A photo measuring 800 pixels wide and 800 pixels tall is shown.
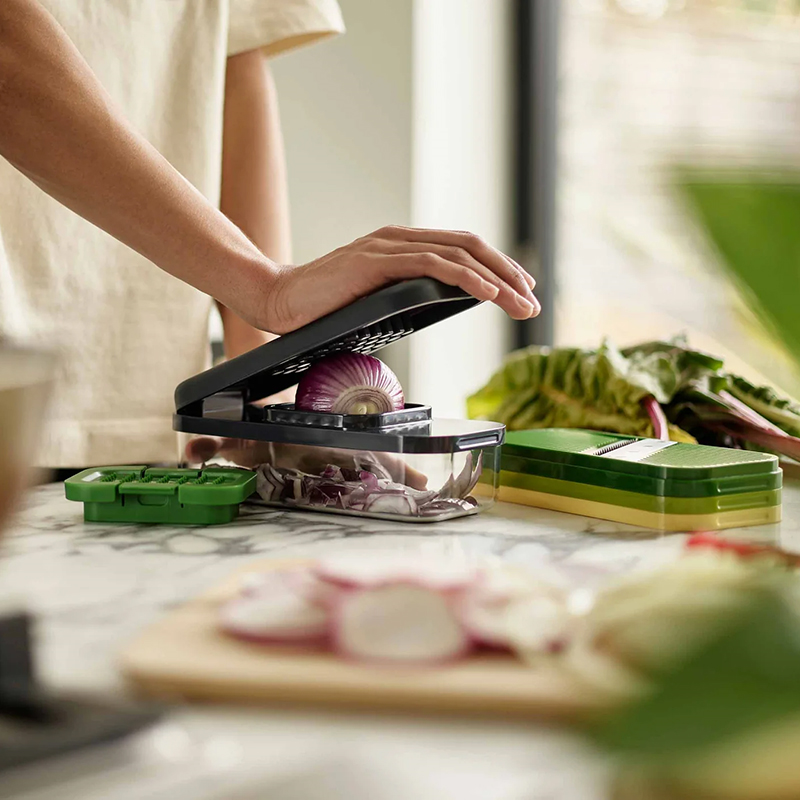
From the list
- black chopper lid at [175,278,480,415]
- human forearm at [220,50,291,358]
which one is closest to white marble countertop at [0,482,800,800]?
black chopper lid at [175,278,480,415]

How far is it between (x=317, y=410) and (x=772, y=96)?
0.64 meters

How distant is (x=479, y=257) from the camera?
81 cm

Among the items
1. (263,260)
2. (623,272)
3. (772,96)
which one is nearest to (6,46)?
(263,260)

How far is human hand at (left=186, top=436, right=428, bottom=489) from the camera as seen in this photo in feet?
2.49

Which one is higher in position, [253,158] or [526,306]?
[253,158]

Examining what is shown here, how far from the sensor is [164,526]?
29.1 inches

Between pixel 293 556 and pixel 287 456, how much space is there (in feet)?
0.59

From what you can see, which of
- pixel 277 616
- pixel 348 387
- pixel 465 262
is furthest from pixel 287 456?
pixel 277 616

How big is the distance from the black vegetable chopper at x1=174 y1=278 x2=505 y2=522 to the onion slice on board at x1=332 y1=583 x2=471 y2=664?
34 centimetres

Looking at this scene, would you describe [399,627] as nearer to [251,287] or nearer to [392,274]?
[392,274]

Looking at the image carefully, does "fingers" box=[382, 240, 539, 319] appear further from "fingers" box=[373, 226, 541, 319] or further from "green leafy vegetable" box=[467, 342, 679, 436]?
"green leafy vegetable" box=[467, 342, 679, 436]

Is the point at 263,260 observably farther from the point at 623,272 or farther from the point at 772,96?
the point at 623,272

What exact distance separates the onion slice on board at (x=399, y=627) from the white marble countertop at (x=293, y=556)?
29 millimetres

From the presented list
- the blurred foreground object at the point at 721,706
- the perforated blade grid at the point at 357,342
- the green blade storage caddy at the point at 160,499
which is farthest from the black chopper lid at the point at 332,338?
the blurred foreground object at the point at 721,706
